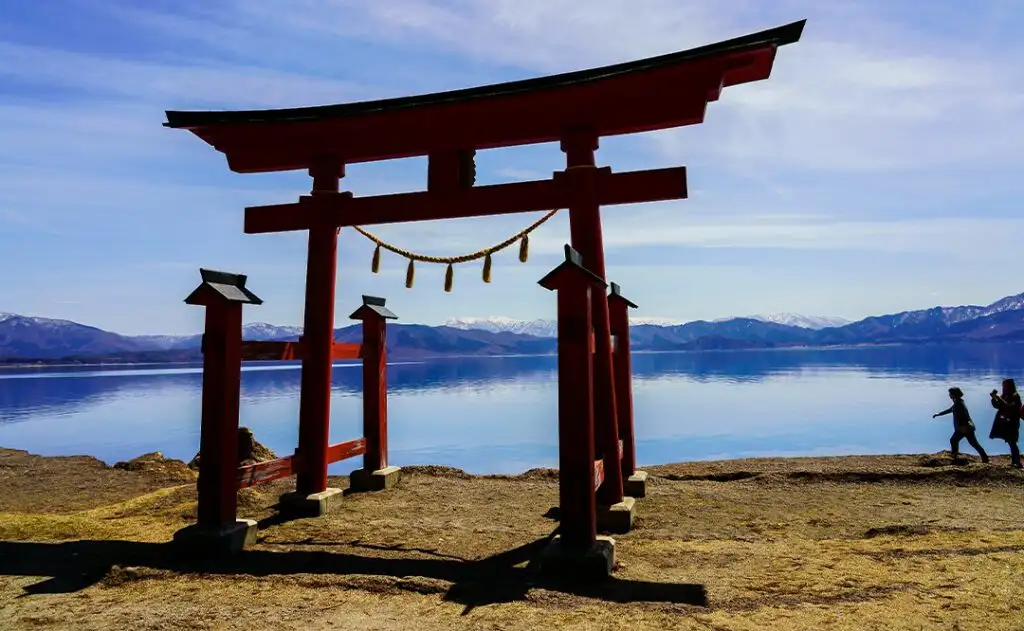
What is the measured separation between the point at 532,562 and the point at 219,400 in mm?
3301

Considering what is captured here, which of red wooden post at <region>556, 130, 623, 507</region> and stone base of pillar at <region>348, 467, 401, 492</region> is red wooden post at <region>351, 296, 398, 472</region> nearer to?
stone base of pillar at <region>348, 467, 401, 492</region>

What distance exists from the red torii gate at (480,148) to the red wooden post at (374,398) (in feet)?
3.61

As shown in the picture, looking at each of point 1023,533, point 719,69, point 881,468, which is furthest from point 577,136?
point 881,468

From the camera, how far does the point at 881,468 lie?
32.4ft

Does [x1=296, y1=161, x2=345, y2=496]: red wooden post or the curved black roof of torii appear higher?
the curved black roof of torii

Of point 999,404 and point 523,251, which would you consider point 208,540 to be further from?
point 999,404

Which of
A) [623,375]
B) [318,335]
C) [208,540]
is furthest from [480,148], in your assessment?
[208,540]

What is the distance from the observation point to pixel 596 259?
650cm

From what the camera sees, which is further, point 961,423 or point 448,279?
point 961,423

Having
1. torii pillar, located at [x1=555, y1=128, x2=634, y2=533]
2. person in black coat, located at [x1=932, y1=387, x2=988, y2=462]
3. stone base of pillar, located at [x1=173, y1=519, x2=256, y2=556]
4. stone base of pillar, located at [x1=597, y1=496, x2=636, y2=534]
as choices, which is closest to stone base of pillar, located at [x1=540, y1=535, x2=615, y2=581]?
stone base of pillar, located at [x1=597, y1=496, x2=636, y2=534]

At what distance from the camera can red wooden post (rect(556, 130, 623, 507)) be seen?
6.42 metres

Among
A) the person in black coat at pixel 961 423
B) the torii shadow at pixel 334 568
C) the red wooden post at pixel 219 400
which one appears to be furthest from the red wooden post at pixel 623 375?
the person in black coat at pixel 961 423

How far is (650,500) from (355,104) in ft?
19.4

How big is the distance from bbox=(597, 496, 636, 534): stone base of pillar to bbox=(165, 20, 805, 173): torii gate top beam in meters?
3.90
